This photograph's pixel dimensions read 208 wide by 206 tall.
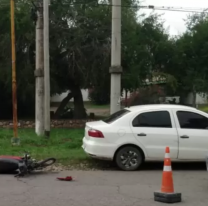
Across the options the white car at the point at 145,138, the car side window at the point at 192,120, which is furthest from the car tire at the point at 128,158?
the car side window at the point at 192,120

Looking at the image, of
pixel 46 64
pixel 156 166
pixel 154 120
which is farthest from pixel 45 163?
pixel 46 64

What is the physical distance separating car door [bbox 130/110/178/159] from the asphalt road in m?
0.52

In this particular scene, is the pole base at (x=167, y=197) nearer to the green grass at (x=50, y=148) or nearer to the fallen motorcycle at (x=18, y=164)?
the fallen motorcycle at (x=18, y=164)

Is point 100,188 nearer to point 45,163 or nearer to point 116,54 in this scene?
point 45,163

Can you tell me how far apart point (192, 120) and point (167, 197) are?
378 cm

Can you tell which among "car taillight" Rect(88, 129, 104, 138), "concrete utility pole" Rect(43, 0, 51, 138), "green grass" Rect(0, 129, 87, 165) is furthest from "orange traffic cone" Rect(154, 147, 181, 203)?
"concrete utility pole" Rect(43, 0, 51, 138)

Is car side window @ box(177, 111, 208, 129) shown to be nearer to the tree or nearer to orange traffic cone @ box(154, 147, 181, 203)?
orange traffic cone @ box(154, 147, 181, 203)

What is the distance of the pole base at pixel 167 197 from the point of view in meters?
7.52

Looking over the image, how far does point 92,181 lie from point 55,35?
15.2m

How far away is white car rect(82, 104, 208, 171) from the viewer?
10555mm

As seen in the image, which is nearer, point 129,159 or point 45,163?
point 45,163

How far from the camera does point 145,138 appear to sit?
418 inches

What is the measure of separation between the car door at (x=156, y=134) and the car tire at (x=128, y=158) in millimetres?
253

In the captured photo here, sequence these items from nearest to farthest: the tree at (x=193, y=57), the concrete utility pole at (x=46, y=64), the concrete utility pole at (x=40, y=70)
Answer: the concrete utility pole at (x=46, y=64) → the concrete utility pole at (x=40, y=70) → the tree at (x=193, y=57)
